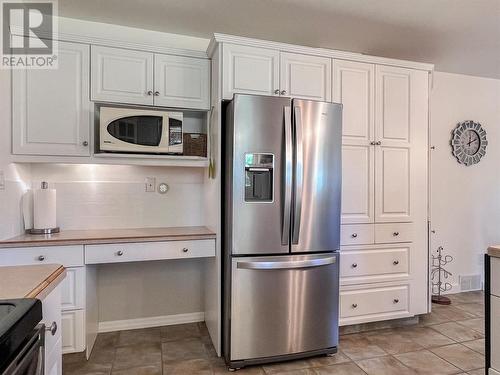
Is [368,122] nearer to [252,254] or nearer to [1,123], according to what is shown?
[252,254]

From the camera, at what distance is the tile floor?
6.98 ft

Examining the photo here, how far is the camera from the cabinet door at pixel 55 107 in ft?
7.22

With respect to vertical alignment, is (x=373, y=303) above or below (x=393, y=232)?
below

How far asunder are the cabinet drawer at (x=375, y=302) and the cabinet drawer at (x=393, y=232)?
0.41 m

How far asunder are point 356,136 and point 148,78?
1741mm

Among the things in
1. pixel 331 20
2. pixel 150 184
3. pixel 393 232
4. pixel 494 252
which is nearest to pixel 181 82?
pixel 150 184

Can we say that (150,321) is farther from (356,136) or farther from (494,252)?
(494,252)

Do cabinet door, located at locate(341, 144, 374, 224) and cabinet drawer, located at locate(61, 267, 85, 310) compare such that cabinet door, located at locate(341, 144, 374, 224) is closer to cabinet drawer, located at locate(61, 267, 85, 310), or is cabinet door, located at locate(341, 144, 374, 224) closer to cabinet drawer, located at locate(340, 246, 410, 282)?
cabinet drawer, located at locate(340, 246, 410, 282)

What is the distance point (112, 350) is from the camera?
2.37 metres

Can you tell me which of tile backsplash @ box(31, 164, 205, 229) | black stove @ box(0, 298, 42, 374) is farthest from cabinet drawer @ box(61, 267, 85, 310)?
black stove @ box(0, 298, 42, 374)

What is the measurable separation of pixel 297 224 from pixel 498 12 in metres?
2.31

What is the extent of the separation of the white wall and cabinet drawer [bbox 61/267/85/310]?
3.60 m

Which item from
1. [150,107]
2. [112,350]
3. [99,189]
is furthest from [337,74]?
[112,350]

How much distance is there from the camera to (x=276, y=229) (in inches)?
84.3
